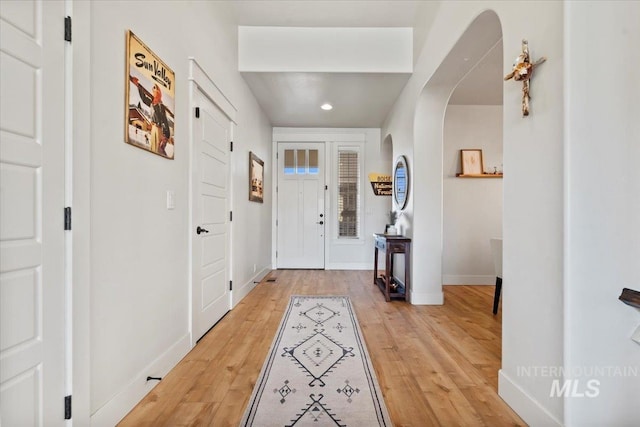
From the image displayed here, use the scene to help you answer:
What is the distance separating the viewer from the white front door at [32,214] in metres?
1.01

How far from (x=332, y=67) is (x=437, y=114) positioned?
1331mm

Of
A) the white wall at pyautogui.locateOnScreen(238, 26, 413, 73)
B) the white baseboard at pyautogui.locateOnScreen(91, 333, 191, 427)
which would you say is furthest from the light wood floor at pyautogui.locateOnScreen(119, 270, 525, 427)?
the white wall at pyautogui.locateOnScreen(238, 26, 413, 73)

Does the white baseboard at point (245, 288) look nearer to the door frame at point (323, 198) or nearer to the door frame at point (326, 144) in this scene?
the door frame at point (323, 198)

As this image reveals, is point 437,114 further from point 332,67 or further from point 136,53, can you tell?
point 136,53

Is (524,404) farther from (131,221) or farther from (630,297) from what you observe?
(131,221)

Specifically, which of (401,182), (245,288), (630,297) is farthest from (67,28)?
(401,182)

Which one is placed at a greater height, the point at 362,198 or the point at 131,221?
the point at 362,198

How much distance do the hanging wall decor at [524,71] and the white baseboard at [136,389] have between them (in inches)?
95.8

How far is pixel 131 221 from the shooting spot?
5.42ft

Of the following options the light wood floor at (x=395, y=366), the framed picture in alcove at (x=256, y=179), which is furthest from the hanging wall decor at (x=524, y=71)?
the framed picture in alcove at (x=256, y=179)

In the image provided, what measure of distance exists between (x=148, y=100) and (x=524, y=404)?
2.60 m

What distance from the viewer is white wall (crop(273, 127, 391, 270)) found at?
591cm

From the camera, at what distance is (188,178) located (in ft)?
7.72

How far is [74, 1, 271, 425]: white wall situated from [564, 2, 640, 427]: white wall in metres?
2.01
